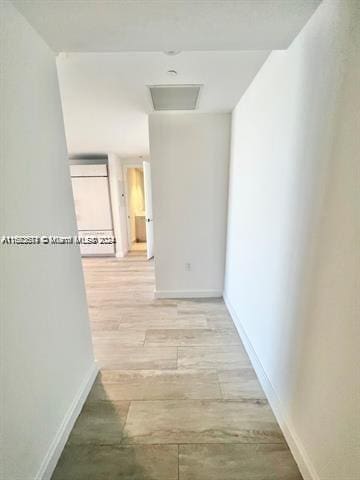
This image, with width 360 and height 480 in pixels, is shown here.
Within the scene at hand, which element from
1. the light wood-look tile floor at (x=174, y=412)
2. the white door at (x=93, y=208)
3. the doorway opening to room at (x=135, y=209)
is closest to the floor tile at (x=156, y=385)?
the light wood-look tile floor at (x=174, y=412)

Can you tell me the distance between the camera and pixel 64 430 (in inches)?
52.3

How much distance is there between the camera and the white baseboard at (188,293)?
10.5ft

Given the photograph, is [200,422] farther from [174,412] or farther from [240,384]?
[240,384]

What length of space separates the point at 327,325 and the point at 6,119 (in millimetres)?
1618

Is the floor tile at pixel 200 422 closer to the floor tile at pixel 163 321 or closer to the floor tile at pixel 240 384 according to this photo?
the floor tile at pixel 240 384

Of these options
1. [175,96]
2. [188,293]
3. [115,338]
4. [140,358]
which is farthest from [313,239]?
[188,293]

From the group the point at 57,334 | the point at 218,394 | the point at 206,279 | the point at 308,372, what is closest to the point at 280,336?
the point at 308,372

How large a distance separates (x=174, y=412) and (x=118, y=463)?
0.41m

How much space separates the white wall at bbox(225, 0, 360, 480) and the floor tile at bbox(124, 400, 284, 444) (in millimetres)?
129

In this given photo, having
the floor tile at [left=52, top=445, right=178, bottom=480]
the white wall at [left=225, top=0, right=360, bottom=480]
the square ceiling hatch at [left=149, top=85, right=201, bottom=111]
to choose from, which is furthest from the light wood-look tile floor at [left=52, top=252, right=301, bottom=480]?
the square ceiling hatch at [left=149, top=85, right=201, bottom=111]

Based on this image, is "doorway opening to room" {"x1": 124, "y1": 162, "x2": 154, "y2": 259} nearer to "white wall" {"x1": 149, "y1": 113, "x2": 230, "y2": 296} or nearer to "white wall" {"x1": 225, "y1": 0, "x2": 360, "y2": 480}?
"white wall" {"x1": 149, "y1": 113, "x2": 230, "y2": 296}

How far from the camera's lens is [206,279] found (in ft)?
10.5

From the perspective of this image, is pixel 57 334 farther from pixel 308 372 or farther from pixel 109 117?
pixel 109 117

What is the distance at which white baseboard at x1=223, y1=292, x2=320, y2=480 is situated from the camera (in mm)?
1128
